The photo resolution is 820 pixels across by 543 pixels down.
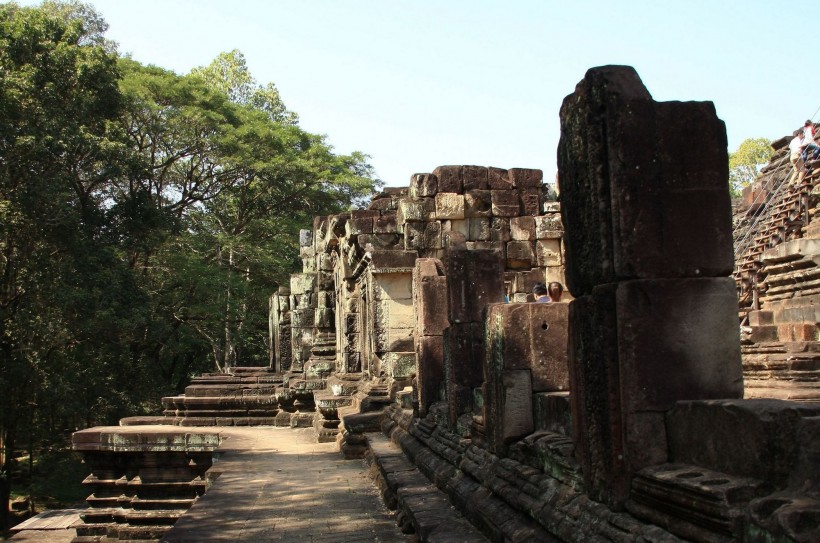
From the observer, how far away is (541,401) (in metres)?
4.93

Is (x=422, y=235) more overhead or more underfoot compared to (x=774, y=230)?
more underfoot

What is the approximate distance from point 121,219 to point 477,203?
45.5ft

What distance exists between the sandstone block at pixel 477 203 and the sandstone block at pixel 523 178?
0.48 meters

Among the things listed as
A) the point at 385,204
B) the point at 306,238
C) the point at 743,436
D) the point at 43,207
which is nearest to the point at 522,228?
the point at 385,204

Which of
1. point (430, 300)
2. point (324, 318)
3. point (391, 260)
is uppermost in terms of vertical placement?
point (391, 260)

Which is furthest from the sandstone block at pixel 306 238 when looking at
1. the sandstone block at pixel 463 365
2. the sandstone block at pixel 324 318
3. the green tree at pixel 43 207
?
the sandstone block at pixel 463 365

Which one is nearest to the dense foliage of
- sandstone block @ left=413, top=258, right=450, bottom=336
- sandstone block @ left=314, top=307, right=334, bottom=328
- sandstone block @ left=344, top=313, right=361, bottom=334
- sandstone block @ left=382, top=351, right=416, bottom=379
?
sandstone block @ left=314, top=307, right=334, bottom=328

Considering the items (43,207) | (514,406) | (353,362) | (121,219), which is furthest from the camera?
(121,219)

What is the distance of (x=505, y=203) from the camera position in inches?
502

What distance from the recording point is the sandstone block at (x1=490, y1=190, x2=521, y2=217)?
1267 cm

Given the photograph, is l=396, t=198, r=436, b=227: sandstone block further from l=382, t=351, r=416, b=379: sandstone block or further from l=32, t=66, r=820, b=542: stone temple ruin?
l=32, t=66, r=820, b=542: stone temple ruin

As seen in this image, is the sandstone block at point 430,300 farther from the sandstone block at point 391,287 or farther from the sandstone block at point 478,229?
the sandstone block at point 391,287

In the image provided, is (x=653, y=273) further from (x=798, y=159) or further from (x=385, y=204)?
(x=798, y=159)

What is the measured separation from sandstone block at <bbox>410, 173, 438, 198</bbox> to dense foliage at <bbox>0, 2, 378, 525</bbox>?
33.8 ft
